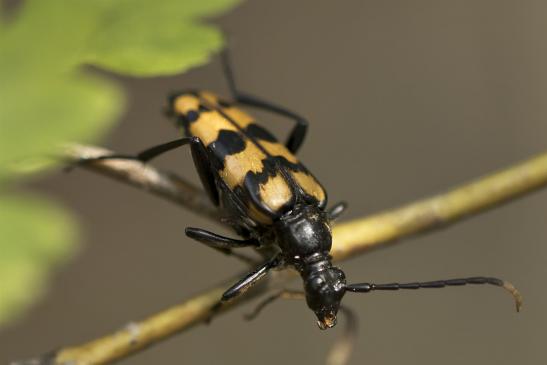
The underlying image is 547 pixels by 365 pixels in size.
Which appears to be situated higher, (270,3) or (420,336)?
(270,3)

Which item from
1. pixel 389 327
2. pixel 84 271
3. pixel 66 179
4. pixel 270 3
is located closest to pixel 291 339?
pixel 389 327

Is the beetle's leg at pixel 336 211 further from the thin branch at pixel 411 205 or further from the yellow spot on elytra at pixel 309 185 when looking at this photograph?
the thin branch at pixel 411 205

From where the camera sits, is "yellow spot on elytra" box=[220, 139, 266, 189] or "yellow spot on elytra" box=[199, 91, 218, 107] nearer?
"yellow spot on elytra" box=[220, 139, 266, 189]

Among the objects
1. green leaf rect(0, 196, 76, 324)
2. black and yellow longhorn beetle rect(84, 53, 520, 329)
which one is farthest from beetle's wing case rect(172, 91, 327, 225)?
green leaf rect(0, 196, 76, 324)

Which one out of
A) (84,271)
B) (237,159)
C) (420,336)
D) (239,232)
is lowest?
(420,336)

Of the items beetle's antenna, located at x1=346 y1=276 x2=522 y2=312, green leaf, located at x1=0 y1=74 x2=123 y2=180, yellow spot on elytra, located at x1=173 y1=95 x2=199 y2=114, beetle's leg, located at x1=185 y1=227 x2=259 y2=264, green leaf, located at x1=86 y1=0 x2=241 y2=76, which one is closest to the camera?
green leaf, located at x1=0 y1=74 x2=123 y2=180

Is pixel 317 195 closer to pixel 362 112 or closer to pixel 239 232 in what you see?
pixel 239 232

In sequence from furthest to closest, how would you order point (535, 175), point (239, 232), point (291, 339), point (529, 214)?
point (529, 214) → point (291, 339) → point (239, 232) → point (535, 175)

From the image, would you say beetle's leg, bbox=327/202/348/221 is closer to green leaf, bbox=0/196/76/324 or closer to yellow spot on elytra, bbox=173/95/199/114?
yellow spot on elytra, bbox=173/95/199/114
